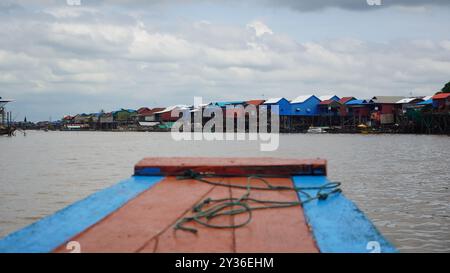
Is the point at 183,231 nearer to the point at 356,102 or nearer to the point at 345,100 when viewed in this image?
the point at 356,102

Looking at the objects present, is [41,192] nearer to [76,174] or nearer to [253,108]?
[76,174]

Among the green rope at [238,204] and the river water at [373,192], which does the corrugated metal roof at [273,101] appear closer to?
the river water at [373,192]

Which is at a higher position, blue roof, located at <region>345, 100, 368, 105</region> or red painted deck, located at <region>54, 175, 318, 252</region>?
blue roof, located at <region>345, 100, 368, 105</region>

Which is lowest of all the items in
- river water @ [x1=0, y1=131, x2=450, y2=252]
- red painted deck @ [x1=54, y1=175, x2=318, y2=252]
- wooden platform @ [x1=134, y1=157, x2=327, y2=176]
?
river water @ [x1=0, y1=131, x2=450, y2=252]

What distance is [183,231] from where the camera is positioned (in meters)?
2.75

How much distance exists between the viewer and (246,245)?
2.56m

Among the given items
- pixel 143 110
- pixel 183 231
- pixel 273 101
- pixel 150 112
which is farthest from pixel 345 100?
pixel 183 231

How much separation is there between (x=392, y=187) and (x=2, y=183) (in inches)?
433

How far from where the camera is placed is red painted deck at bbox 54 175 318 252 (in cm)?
255

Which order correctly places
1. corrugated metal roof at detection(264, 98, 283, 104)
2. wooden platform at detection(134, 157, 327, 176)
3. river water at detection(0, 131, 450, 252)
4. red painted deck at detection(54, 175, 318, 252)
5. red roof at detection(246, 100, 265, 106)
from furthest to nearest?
red roof at detection(246, 100, 265, 106)
corrugated metal roof at detection(264, 98, 283, 104)
river water at detection(0, 131, 450, 252)
wooden platform at detection(134, 157, 327, 176)
red painted deck at detection(54, 175, 318, 252)

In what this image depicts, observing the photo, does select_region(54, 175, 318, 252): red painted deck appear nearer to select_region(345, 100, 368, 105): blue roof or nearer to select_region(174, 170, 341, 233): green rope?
select_region(174, 170, 341, 233): green rope

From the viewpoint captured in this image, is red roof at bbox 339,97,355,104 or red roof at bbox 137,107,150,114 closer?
red roof at bbox 339,97,355,104

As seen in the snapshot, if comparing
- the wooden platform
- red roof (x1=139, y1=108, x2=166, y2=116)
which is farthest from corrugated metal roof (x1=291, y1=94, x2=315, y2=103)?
the wooden platform

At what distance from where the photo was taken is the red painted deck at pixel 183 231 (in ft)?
8.36
